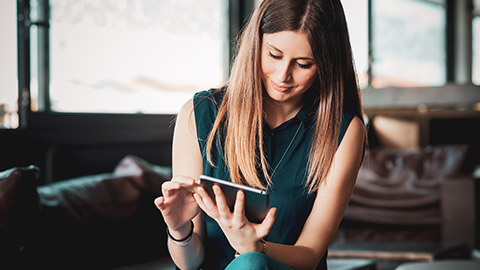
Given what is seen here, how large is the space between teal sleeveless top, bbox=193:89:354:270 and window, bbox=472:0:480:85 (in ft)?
16.8

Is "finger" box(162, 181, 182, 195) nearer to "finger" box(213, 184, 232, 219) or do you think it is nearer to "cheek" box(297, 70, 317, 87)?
"finger" box(213, 184, 232, 219)

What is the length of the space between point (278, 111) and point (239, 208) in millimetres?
549

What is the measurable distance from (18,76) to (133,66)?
2.83 feet

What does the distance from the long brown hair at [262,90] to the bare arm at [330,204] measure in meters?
0.03

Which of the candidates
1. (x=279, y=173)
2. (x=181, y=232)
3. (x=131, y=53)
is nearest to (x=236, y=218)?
(x=181, y=232)

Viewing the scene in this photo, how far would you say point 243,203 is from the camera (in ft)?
3.83

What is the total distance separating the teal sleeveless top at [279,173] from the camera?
1.56 m

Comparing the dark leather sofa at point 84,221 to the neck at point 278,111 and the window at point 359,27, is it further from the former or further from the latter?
the window at point 359,27

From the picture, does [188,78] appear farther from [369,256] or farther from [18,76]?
[369,256]

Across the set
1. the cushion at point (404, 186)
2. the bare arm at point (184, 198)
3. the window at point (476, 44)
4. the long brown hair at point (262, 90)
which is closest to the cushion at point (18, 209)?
the bare arm at point (184, 198)

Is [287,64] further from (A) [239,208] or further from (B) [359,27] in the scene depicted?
(B) [359,27]

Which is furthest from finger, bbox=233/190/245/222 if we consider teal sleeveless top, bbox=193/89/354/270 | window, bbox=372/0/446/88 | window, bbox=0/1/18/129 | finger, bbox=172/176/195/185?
window, bbox=372/0/446/88

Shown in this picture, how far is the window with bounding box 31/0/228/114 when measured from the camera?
2.63m

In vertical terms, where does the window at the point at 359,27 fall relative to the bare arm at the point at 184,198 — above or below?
above
